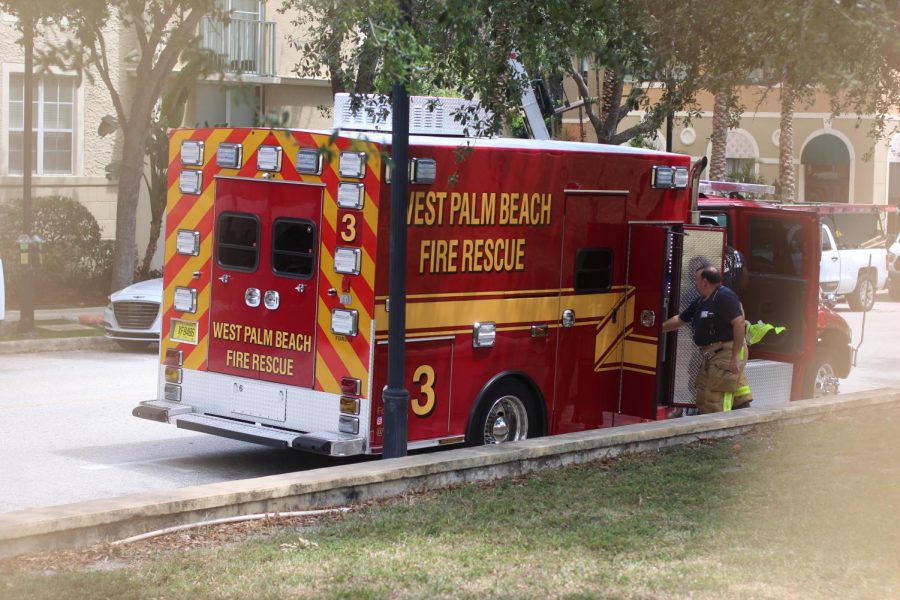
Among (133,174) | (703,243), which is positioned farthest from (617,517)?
(133,174)

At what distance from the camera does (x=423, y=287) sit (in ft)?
31.1

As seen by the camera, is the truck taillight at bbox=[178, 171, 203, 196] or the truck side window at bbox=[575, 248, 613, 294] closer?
the truck taillight at bbox=[178, 171, 203, 196]

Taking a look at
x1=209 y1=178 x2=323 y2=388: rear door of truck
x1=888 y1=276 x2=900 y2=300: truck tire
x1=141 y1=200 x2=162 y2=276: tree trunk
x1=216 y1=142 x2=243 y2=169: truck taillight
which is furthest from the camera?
x1=888 y1=276 x2=900 y2=300: truck tire

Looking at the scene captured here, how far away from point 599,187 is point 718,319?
1.61 meters

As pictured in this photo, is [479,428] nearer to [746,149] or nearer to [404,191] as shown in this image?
[404,191]

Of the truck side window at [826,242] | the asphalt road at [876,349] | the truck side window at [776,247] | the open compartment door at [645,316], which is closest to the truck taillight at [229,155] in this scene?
the open compartment door at [645,316]

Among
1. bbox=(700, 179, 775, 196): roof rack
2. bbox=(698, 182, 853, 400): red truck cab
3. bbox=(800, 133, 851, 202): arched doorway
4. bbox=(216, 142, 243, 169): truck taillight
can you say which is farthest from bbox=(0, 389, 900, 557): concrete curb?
bbox=(800, 133, 851, 202): arched doorway

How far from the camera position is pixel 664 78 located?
11.4 meters

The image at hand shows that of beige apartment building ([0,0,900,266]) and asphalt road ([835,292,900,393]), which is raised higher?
beige apartment building ([0,0,900,266])

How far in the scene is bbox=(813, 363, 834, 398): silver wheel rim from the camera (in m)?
13.7

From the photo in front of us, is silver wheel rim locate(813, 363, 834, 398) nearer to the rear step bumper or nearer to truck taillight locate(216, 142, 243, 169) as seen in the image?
the rear step bumper

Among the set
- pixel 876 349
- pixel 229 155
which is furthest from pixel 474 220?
pixel 876 349

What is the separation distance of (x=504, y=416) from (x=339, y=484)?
2.60 m

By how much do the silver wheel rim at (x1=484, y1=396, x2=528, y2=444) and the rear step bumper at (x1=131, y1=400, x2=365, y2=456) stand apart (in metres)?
1.41
